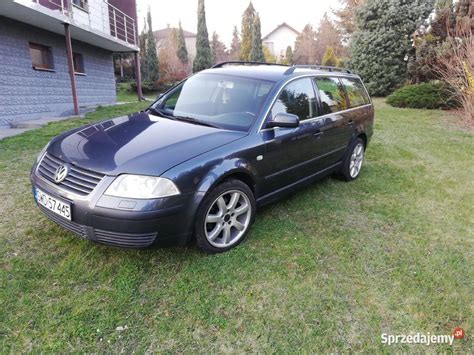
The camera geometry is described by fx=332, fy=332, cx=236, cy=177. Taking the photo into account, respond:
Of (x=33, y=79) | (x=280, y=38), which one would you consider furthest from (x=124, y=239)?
(x=280, y=38)

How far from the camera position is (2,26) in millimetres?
8242

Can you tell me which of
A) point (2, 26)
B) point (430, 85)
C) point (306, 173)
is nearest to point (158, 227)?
point (306, 173)

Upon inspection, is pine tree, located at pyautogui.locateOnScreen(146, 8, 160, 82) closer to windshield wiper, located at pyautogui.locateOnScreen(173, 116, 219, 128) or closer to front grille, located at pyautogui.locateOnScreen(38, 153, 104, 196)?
windshield wiper, located at pyautogui.locateOnScreen(173, 116, 219, 128)

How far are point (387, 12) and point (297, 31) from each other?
38066mm

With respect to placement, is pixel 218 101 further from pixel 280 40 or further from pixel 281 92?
pixel 280 40

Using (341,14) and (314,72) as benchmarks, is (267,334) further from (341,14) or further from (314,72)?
(341,14)

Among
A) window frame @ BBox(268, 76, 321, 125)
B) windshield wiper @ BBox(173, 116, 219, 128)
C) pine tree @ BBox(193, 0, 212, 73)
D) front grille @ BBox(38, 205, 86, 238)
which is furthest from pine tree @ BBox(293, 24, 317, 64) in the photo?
front grille @ BBox(38, 205, 86, 238)

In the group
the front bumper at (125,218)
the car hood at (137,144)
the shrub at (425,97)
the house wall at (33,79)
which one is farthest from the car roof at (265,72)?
the shrub at (425,97)

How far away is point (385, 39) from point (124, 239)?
15.3 meters

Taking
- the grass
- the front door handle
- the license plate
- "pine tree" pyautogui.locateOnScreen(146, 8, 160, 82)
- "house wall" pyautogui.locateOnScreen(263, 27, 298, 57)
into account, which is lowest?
the grass

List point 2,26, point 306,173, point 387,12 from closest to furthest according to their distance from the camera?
point 306,173 → point 2,26 → point 387,12

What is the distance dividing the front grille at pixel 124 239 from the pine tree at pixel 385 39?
1506 centimetres

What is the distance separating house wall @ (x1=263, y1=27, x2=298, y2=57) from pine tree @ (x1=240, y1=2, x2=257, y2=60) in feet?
44.4

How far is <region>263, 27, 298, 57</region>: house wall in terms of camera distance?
50.0m
